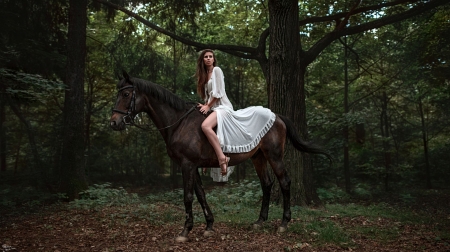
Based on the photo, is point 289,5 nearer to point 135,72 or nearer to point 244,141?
point 244,141

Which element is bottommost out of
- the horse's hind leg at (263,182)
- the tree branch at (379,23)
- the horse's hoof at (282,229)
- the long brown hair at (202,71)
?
the horse's hoof at (282,229)

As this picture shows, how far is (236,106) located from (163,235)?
1260 cm

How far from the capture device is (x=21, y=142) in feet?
59.3

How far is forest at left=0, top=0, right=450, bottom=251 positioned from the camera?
590 cm

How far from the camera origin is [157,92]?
5.39 m

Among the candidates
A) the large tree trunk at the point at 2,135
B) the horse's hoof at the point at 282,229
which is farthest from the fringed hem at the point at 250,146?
the large tree trunk at the point at 2,135

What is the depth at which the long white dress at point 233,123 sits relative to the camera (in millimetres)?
5465

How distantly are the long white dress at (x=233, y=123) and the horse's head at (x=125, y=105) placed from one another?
1190mm

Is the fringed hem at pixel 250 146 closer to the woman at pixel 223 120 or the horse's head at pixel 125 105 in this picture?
the woman at pixel 223 120

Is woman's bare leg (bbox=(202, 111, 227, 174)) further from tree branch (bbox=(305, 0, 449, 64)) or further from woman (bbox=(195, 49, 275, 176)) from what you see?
tree branch (bbox=(305, 0, 449, 64))

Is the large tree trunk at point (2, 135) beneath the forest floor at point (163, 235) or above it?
above

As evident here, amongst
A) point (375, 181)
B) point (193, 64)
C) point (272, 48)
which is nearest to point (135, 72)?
point (193, 64)

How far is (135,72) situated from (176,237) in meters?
9.26

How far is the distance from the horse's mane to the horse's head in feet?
0.20
